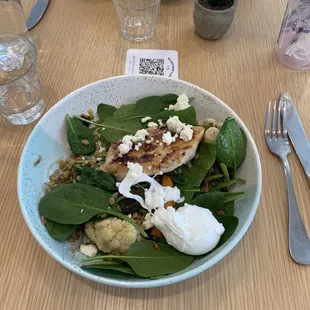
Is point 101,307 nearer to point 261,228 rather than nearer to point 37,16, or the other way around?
point 261,228

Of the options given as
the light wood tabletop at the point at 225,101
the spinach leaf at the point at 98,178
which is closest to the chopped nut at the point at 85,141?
the spinach leaf at the point at 98,178

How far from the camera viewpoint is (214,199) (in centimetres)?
83

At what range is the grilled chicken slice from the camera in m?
0.88

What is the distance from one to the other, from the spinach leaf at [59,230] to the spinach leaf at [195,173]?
0.28 meters

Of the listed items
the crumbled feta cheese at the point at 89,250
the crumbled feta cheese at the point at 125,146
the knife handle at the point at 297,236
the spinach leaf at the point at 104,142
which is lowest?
the crumbled feta cheese at the point at 89,250

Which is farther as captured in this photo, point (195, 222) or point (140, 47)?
point (140, 47)

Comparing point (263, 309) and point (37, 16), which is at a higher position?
point (37, 16)

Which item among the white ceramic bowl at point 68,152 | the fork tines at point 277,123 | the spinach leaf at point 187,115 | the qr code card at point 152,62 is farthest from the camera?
the qr code card at point 152,62

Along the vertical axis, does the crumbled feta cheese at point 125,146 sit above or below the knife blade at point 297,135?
above

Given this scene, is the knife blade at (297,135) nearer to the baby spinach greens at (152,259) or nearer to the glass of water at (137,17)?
the baby spinach greens at (152,259)

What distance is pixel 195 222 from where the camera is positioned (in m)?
0.78

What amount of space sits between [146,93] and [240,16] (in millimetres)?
702

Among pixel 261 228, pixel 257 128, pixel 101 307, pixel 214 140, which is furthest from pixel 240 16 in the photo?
pixel 101 307

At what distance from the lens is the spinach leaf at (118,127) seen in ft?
3.25
